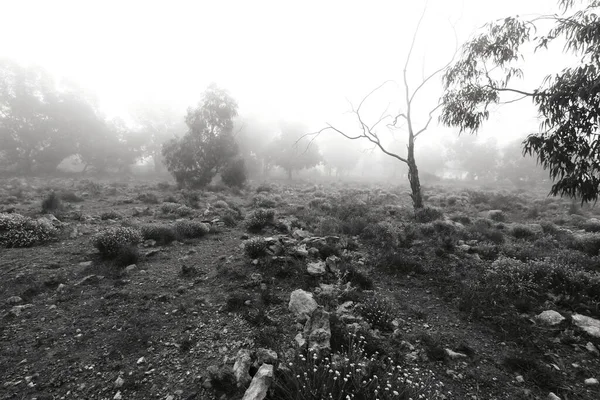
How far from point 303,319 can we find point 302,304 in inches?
15.9

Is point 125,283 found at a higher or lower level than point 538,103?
lower

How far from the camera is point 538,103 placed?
7.72 m

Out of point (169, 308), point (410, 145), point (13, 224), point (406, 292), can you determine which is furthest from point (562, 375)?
point (13, 224)


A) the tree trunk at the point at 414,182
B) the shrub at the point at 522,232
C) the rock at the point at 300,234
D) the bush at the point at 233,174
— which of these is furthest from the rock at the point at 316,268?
the bush at the point at 233,174

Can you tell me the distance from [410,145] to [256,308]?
1190 cm

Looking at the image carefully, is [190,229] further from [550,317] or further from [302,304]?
[550,317]

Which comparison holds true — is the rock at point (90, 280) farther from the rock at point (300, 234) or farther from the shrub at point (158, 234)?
the rock at point (300, 234)

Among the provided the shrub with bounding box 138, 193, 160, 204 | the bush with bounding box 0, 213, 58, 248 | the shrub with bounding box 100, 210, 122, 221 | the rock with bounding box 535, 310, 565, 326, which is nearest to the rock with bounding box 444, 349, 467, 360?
the rock with bounding box 535, 310, 565, 326

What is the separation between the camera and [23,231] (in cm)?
838

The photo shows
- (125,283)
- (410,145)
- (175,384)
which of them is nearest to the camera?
(175,384)

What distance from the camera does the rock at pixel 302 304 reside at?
5223 mm

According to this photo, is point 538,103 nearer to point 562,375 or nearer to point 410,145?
point 410,145

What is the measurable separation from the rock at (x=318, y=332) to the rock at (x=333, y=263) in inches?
84.7

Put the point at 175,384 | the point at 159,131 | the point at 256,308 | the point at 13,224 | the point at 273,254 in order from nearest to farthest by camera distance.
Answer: the point at 175,384 → the point at 256,308 → the point at 273,254 → the point at 13,224 → the point at 159,131
